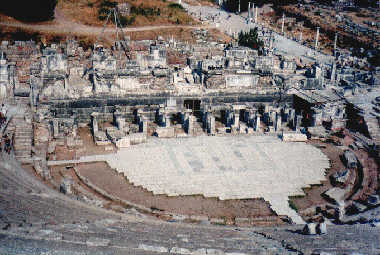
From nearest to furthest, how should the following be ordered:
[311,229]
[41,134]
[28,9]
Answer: [311,229], [41,134], [28,9]

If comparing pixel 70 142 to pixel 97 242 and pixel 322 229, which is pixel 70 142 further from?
pixel 322 229

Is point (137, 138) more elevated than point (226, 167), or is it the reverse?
point (137, 138)

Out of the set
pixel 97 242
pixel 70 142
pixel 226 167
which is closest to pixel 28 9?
pixel 70 142

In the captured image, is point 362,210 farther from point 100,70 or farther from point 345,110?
point 100,70

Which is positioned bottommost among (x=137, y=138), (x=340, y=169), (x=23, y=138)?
(x=340, y=169)

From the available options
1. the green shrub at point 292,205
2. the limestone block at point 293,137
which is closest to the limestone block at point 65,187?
the green shrub at point 292,205

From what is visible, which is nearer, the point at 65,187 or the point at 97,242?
the point at 97,242

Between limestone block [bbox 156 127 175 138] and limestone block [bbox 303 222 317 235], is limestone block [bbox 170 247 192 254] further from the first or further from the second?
limestone block [bbox 156 127 175 138]
